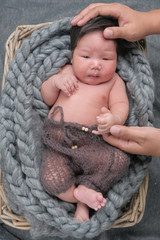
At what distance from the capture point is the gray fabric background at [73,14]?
1.36 meters

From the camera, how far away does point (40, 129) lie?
1145 millimetres

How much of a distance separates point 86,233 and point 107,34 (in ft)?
2.08

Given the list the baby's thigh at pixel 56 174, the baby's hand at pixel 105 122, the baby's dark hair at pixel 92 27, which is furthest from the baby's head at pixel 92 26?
the baby's thigh at pixel 56 174

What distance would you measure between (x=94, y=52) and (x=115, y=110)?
0.66 ft

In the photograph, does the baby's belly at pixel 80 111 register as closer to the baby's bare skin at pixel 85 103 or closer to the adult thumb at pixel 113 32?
the baby's bare skin at pixel 85 103

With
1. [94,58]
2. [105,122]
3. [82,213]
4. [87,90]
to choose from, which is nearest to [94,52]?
[94,58]

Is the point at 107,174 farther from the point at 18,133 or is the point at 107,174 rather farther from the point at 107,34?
the point at 107,34

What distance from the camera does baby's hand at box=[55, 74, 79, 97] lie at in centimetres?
107

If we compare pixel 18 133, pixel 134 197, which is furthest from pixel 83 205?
pixel 18 133

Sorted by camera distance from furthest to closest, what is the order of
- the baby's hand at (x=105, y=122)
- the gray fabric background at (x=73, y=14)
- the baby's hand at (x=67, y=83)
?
1. the gray fabric background at (x=73, y=14)
2. the baby's hand at (x=67, y=83)
3. the baby's hand at (x=105, y=122)

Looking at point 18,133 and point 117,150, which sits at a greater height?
point 18,133

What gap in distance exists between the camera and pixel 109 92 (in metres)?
1.13

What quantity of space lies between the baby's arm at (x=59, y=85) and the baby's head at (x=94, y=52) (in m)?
0.04

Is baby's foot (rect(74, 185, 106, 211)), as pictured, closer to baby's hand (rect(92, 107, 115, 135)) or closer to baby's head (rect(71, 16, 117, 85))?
baby's hand (rect(92, 107, 115, 135))
